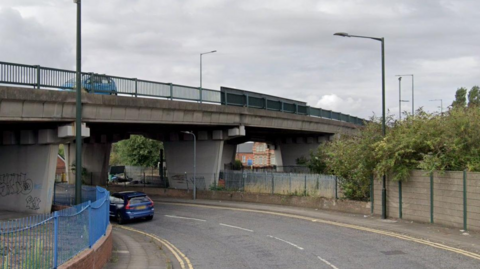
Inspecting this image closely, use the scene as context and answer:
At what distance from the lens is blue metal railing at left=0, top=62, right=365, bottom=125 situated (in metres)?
20.7

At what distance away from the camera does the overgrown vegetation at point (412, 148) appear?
61.6ft

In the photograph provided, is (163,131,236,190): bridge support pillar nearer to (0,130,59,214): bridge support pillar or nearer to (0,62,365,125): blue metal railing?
(0,62,365,125): blue metal railing

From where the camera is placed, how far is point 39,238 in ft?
27.8

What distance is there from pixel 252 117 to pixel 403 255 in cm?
2408

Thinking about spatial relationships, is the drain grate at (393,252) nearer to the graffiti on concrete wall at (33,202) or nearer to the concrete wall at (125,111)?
the concrete wall at (125,111)

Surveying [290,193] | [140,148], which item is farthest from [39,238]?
[140,148]

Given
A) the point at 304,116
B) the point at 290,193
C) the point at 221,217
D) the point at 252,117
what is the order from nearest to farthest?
the point at 221,217, the point at 290,193, the point at 252,117, the point at 304,116

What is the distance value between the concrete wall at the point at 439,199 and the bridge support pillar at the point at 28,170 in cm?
1596

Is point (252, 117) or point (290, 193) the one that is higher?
point (252, 117)

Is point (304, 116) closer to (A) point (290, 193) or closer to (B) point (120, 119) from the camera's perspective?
(A) point (290, 193)

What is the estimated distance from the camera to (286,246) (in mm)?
15625

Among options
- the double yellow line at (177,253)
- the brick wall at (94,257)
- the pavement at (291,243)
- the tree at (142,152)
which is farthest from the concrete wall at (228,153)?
the brick wall at (94,257)

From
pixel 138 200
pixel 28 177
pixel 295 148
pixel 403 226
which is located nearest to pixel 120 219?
pixel 138 200

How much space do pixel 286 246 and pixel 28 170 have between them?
14.9m
